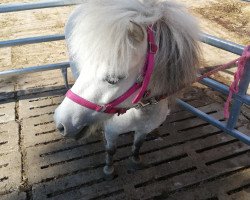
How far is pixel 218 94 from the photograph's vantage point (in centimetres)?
369

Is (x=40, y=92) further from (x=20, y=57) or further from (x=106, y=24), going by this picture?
(x=106, y=24)

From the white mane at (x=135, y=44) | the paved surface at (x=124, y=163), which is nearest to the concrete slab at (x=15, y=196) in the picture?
the paved surface at (x=124, y=163)

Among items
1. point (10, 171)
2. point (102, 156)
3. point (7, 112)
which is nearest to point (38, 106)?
point (7, 112)

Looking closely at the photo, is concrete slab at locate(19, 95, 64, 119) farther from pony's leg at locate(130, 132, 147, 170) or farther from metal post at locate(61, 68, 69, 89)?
pony's leg at locate(130, 132, 147, 170)

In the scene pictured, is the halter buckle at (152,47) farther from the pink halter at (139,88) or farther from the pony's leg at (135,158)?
the pony's leg at (135,158)

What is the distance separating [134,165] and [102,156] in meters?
0.35

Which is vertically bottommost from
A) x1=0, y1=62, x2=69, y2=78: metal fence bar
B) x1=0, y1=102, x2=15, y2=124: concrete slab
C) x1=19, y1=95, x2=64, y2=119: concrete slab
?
x1=0, y1=102, x2=15, y2=124: concrete slab

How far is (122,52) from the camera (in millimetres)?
1549

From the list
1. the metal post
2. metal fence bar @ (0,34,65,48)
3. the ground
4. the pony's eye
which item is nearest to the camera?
the pony's eye

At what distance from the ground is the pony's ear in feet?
4.40

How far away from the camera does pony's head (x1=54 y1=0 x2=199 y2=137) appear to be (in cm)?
156

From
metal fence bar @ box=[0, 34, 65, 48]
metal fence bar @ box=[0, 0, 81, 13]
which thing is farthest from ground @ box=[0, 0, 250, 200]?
metal fence bar @ box=[0, 0, 81, 13]

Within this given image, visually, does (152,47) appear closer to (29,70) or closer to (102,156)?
(102,156)

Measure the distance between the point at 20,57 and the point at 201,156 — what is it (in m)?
3.10
